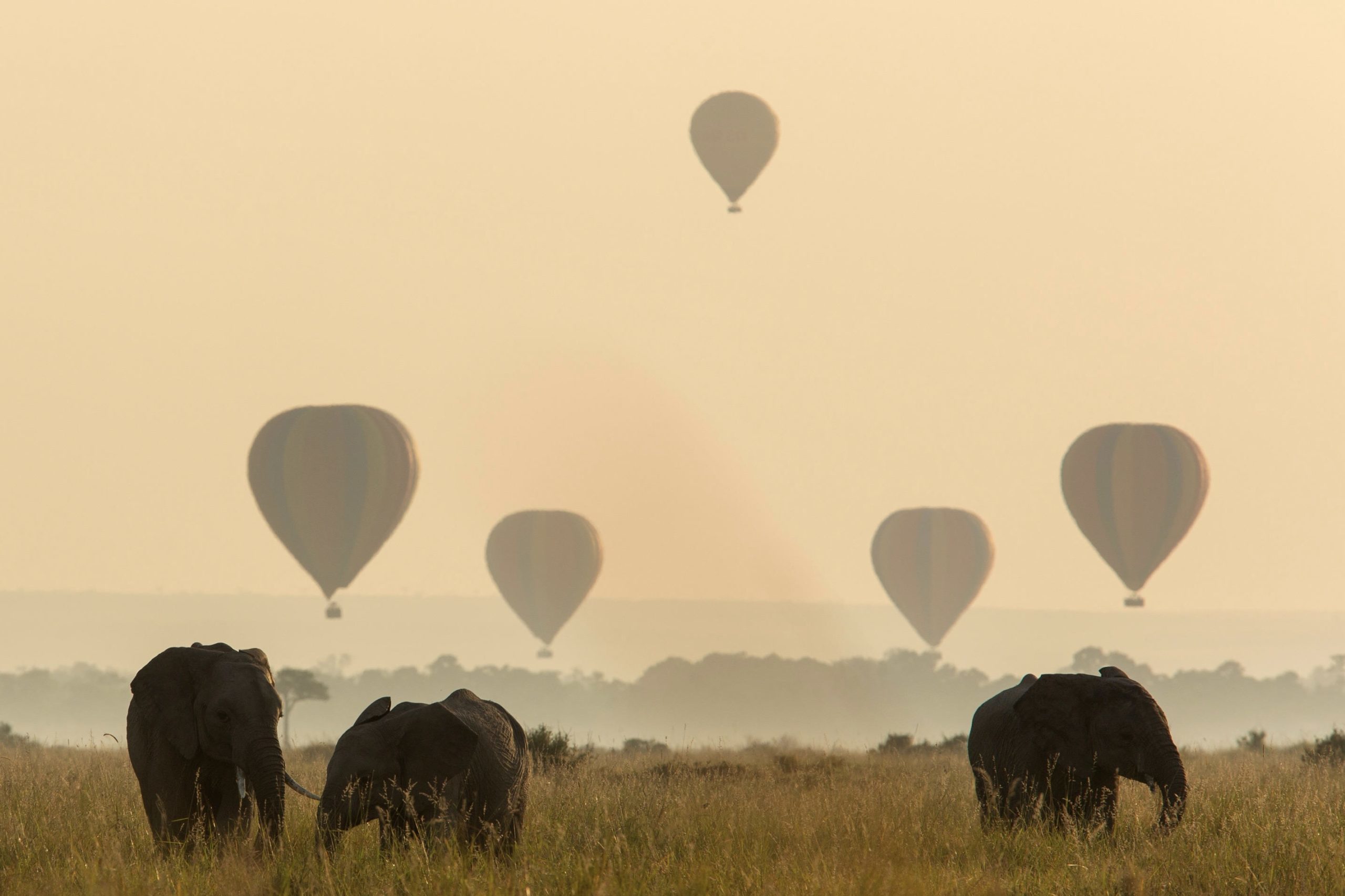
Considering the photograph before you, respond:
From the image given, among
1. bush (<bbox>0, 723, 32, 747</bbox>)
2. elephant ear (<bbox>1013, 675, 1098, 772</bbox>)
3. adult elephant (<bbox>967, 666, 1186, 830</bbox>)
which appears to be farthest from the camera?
bush (<bbox>0, 723, 32, 747</bbox>)

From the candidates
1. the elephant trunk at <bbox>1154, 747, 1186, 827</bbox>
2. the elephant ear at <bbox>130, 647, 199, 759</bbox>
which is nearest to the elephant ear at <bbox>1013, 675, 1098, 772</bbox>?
the elephant trunk at <bbox>1154, 747, 1186, 827</bbox>

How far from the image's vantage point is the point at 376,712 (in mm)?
10859

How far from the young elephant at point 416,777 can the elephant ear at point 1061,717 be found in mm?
5459

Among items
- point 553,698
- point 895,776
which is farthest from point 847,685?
point 895,776

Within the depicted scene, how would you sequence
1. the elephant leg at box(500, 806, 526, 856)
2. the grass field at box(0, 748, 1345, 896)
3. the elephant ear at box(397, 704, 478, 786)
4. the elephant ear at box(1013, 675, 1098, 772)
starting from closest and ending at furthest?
the grass field at box(0, 748, 1345, 896) → the elephant ear at box(397, 704, 478, 786) → the elephant leg at box(500, 806, 526, 856) → the elephant ear at box(1013, 675, 1098, 772)

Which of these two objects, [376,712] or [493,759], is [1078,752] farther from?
[376,712]

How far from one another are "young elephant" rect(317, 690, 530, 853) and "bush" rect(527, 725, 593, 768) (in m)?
9.87

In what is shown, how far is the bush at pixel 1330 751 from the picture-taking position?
26.7 meters

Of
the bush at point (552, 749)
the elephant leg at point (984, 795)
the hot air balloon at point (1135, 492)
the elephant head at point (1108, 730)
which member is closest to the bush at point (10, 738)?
the bush at point (552, 749)

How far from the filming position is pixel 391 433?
206ft

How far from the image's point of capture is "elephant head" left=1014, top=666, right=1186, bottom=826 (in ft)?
42.5

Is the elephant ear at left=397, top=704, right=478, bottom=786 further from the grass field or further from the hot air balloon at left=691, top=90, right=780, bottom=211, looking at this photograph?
the hot air balloon at left=691, top=90, right=780, bottom=211

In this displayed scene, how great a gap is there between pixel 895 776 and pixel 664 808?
27.1 feet

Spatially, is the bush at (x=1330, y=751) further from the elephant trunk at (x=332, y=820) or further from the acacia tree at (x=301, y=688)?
the acacia tree at (x=301, y=688)
